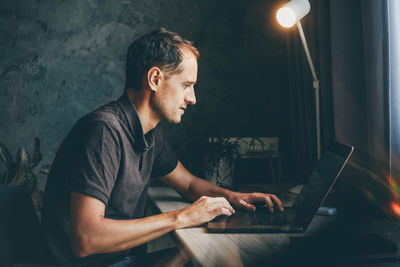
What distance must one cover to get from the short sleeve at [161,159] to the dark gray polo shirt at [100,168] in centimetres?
16

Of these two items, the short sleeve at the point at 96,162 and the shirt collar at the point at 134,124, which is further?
the shirt collar at the point at 134,124

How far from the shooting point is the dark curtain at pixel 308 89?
64.4 inches

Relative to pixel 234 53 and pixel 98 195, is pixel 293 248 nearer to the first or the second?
pixel 98 195

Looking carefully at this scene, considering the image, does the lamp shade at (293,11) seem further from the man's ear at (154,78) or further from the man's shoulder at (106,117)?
the man's shoulder at (106,117)

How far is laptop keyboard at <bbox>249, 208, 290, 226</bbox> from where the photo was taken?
116 cm

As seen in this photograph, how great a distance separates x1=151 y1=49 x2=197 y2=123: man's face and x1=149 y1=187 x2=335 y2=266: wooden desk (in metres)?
0.44

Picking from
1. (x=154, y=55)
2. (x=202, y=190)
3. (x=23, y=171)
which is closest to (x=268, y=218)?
(x=202, y=190)

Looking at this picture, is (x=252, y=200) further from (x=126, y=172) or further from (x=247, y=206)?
(x=126, y=172)

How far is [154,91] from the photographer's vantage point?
1.28 metres

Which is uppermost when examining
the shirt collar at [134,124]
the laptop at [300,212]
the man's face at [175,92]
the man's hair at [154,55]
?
the man's hair at [154,55]

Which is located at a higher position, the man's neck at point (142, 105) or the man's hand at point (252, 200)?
the man's neck at point (142, 105)

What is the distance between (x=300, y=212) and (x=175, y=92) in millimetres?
611

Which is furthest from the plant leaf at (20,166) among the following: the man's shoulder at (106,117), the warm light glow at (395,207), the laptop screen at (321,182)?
the warm light glow at (395,207)

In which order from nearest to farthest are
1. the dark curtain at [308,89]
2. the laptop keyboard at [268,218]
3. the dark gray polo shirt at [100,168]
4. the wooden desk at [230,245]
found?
the wooden desk at [230,245]
the dark gray polo shirt at [100,168]
the laptop keyboard at [268,218]
the dark curtain at [308,89]
